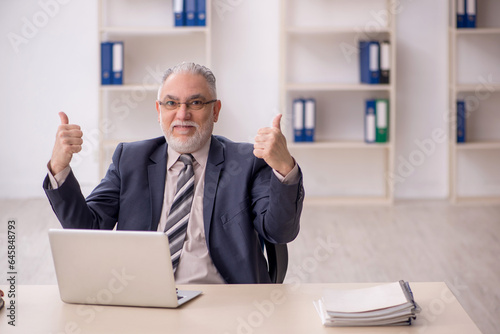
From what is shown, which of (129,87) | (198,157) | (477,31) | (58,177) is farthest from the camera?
(477,31)

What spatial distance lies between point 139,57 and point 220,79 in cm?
69

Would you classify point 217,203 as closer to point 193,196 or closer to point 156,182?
point 193,196

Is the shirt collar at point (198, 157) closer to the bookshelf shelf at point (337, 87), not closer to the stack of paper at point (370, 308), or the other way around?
the stack of paper at point (370, 308)

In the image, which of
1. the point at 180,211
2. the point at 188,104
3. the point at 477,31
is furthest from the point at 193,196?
the point at 477,31

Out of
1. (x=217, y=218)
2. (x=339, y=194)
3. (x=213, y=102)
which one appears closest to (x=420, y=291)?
(x=217, y=218)

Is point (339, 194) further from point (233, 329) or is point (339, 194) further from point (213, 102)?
point (233, 329)

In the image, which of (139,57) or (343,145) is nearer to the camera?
(343,145)

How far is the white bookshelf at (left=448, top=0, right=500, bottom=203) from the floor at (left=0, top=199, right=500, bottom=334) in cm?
34

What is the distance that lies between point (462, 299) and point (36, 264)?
2.38m

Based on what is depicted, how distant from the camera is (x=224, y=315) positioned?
1.54m

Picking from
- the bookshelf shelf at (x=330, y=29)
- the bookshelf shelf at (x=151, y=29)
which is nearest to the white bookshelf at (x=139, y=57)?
the bookshelf shelf at (x=151, y=29)

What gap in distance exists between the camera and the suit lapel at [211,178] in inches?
80.1

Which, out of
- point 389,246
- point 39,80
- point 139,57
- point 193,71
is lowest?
point 389,246

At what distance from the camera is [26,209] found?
5219 millimetres
